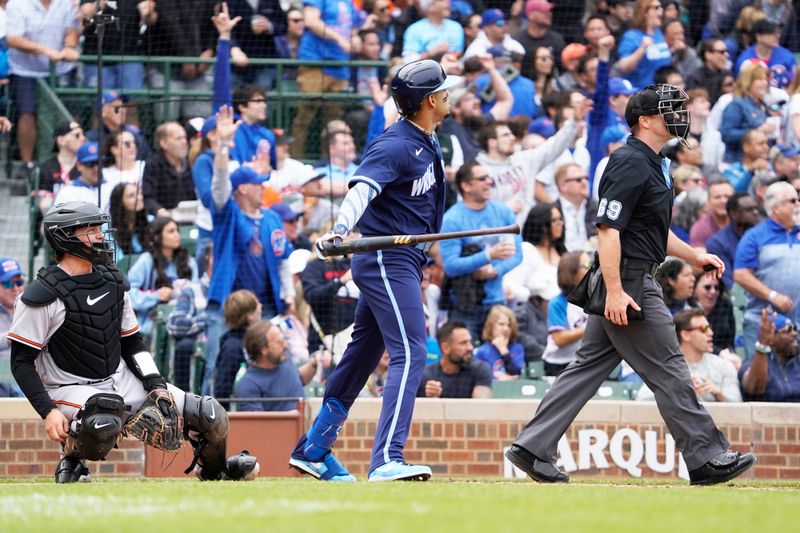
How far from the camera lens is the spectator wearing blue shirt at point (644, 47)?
44.5 ft

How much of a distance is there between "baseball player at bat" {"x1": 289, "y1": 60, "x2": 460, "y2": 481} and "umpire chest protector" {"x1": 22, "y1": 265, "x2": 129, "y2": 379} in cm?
115

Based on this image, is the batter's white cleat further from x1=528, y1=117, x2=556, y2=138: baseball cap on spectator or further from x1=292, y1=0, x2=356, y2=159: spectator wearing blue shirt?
x1=292, y1=0, x2=356, y2=159: spectator wearing blue shirt

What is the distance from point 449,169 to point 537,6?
2.80m

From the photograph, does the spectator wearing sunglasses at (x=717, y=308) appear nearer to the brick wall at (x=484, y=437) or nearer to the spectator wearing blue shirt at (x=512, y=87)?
the brick wall at (x=484, y=437)

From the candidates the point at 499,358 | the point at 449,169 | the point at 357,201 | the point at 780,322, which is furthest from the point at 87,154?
the point at 780,322

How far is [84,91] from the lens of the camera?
1267 cm

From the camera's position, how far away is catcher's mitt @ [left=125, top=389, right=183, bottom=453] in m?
7.09

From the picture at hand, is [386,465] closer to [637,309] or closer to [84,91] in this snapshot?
[637,309]

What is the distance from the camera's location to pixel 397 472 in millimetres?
6781

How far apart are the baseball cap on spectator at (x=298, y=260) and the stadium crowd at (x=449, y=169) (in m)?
0.01

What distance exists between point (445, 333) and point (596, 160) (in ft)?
10.5

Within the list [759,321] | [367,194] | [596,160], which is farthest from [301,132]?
[367,194]

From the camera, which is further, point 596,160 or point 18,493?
point 596,160

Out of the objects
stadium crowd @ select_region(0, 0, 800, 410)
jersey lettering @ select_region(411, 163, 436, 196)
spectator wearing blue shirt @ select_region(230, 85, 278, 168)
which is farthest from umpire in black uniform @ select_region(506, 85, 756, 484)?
spectator wearing blue shirt @ select_region(230, 85, 278, 168)
